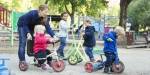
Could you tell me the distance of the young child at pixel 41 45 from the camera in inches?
540

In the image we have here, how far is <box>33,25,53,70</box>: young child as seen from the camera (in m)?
13.7

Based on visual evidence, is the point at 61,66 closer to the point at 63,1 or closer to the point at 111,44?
the point at 111,44

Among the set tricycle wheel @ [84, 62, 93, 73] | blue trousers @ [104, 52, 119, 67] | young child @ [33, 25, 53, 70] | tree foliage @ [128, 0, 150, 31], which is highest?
tree foliage @ [128, 0, 150, 31]

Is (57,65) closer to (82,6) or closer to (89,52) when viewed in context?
(89,52)

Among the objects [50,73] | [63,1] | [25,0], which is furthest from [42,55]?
[25,0]

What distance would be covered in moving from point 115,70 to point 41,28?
7.34 ft

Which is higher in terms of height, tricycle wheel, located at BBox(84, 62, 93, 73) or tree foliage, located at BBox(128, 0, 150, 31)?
tree foliage, located at BBox(128, 0, 150, 31)

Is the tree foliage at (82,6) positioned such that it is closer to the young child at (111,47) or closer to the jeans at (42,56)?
the young child at (111,47)

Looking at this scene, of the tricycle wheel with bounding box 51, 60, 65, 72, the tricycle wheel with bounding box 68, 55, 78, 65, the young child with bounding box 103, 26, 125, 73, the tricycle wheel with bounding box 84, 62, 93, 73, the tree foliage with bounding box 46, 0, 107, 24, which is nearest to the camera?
the tricycle wheel with bounding box 51, 60, 65, 72

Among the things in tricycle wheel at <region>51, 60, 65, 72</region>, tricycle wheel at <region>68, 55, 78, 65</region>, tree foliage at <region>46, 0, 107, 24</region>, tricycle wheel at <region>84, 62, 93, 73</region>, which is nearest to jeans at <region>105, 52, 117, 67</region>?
tricycle wheel at <region>84, 62, 93, 73</region>

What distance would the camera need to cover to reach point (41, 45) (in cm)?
1374

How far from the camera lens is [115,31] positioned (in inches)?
551

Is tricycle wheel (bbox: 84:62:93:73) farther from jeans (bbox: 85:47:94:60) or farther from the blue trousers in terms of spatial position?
jeans (bbox: 85:47:94:60)

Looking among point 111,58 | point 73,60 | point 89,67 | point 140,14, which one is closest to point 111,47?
point 111,58
